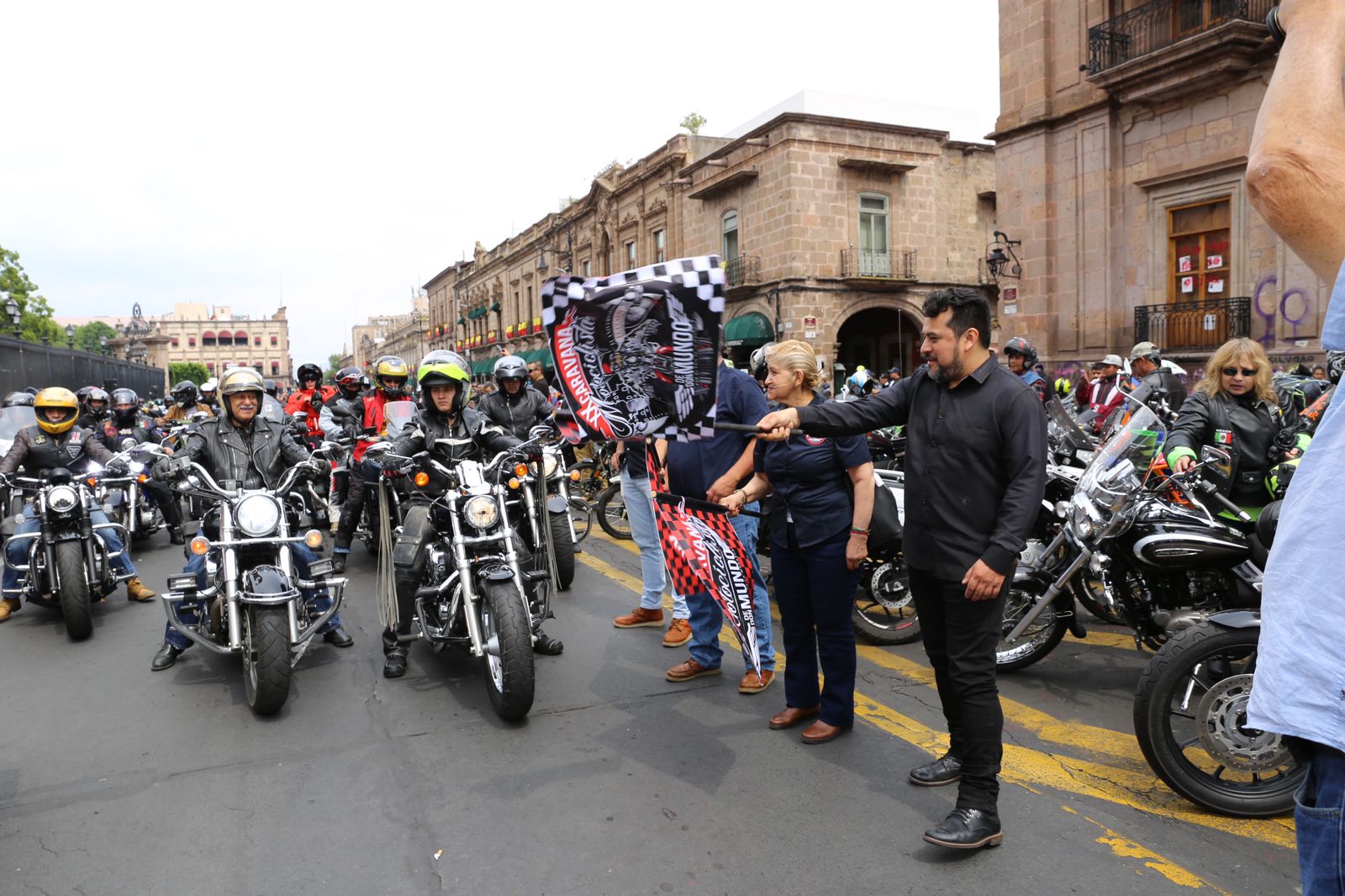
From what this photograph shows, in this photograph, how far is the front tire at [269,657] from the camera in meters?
4.76

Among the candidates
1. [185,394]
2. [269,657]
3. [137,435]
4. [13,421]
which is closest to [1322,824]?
[269,657]

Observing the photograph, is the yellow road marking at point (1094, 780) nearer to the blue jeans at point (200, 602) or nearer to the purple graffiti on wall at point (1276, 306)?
the blue jeans at point (200, 602)

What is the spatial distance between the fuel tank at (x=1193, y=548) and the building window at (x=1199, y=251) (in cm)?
1228

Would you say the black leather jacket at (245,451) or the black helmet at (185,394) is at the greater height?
the black helmet at (185,394)

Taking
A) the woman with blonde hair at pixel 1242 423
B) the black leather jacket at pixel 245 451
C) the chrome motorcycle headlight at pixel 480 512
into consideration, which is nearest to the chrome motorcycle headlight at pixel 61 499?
the black leather jacket at pixel 245 451

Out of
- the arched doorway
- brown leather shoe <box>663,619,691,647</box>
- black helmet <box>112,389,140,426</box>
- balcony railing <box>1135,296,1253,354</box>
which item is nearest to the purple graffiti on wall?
balcony railing <box>1135,296,1253,354</box>

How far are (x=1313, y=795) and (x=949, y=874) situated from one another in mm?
2063

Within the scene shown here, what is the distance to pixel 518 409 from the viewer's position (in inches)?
330

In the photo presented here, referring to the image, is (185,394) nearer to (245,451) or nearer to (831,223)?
(245,451)

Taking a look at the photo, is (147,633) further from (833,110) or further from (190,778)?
(833,110)

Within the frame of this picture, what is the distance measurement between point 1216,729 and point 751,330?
78.7ft

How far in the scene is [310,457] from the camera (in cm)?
607

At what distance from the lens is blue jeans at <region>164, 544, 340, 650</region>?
5.59m

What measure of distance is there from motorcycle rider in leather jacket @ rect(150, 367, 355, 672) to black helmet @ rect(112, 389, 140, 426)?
7.99 metres
